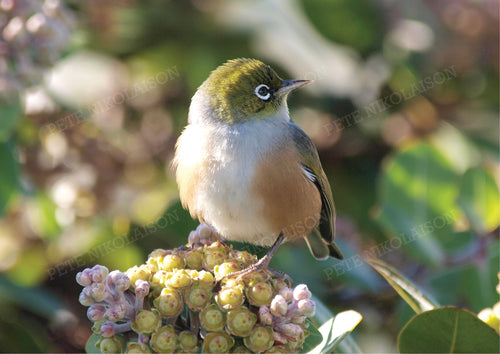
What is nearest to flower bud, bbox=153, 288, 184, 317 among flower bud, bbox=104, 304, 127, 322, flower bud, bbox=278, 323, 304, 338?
flower bud, bbox=104, 304, 127, 322

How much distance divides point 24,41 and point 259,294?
7.14 feet

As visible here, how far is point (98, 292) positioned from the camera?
217 centimetres

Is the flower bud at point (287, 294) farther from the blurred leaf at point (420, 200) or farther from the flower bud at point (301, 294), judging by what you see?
the blurred leaf at point (420, 200)

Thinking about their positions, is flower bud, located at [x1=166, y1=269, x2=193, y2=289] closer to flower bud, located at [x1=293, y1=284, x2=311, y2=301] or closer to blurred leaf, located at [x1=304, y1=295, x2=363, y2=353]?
flower bud, located at [x1=293, y1=284, x2=311, y2=301]

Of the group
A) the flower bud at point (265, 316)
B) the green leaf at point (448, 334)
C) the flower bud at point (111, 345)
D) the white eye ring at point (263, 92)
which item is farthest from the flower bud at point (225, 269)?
the white eye ring at point (263, 92)

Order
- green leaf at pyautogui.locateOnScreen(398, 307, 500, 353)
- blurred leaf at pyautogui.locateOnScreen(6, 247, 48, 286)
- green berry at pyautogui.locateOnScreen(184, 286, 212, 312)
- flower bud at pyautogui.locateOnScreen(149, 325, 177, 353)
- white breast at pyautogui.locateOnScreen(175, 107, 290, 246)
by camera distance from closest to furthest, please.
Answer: flower bud at pyautogui.locateOnScreen(149, 325, 177, 353), green berry at pyautogui.locateOnScreen(184, 286, 212, 312), green leaf at pyautogui.locateOnScreen(398, 307, 500, 353), white breast at pyautogui.locateOnScreen(175, 107, 290, 246), blurred leaf at pyautogui.locateOnScreen(6, 247, 48, 286)

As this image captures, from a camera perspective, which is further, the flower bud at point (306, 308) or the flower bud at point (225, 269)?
the flower bud at point (225, 269)

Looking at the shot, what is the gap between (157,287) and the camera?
2338mm

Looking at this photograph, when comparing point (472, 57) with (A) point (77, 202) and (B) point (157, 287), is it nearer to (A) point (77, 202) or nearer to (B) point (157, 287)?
(A) point (77, 202)

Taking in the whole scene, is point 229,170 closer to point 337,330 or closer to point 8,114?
point 337,330

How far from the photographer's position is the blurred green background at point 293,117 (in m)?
3.78

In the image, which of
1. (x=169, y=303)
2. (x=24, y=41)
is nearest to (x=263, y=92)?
(x=24, y=41)

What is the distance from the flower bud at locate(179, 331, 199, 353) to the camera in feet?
7.30

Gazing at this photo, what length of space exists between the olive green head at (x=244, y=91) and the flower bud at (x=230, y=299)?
1545mm
